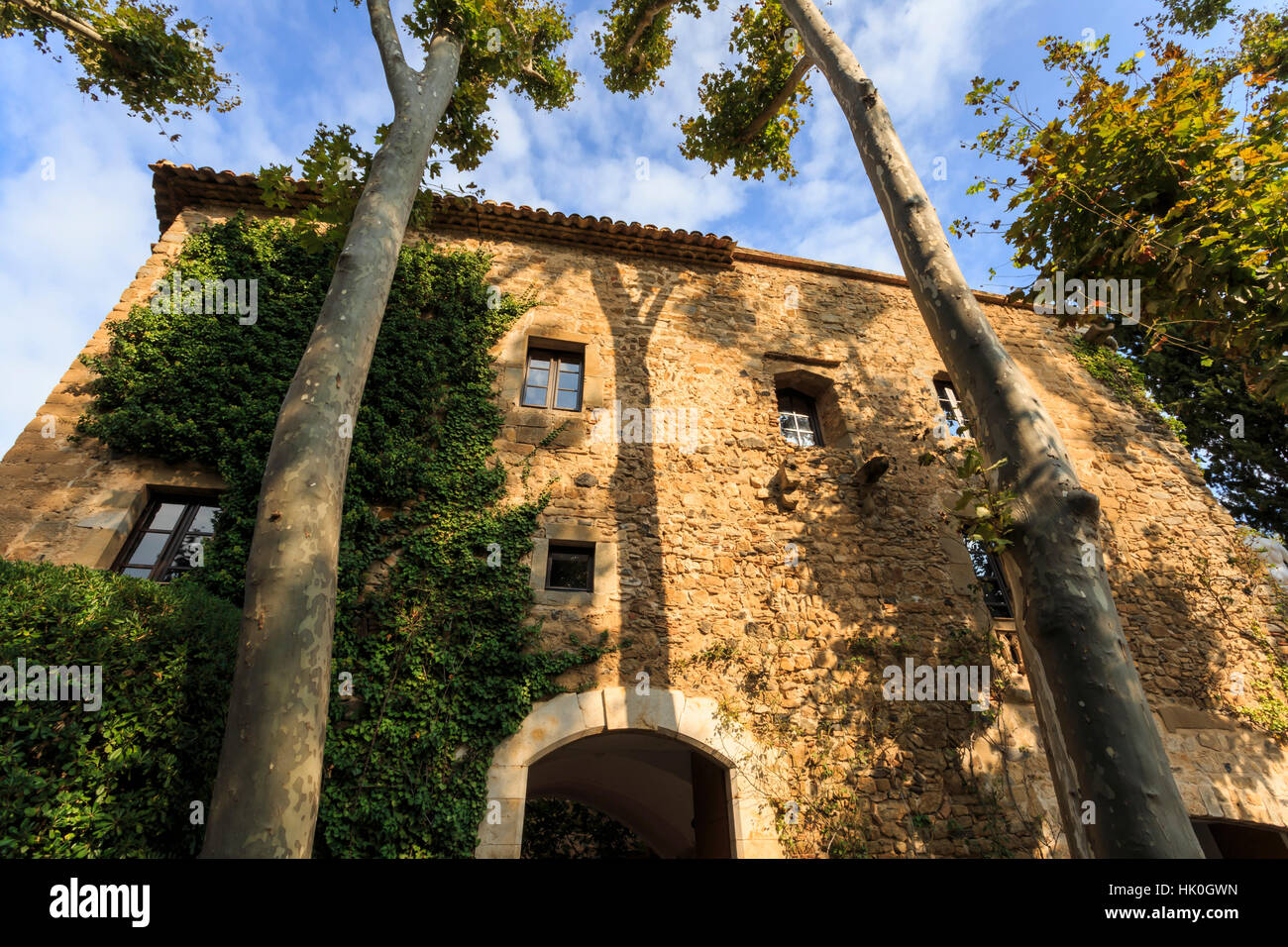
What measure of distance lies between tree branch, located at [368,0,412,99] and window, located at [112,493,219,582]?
4.17m

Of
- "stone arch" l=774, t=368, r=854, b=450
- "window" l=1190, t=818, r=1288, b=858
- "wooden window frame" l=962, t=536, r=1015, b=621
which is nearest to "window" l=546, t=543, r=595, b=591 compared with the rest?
"stone arch" l=774, t=368, r=854, b=450

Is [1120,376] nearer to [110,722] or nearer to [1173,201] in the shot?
[1173,201]

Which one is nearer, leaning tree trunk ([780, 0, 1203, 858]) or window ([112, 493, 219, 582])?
leaning tree trunk ([780, 0, 1203, 858])

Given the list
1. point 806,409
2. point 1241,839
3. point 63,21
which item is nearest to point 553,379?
point 806,409

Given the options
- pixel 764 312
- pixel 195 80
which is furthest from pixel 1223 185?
pixel 195 80

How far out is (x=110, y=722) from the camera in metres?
3.00

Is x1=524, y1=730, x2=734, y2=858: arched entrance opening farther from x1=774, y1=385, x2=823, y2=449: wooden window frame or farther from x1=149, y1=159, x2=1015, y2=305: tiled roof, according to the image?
x1=149, y1=159, x2=1015, y2=305: tiled roof

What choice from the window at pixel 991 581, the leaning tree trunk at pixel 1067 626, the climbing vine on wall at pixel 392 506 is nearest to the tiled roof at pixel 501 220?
the climbing vine on wall at pixel 392 506

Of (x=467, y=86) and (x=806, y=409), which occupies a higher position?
(x=467, y=86)

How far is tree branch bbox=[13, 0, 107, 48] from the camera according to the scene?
601 centimetres

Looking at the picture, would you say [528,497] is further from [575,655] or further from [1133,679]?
[1133,679]

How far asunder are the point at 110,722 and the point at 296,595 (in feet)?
4.81

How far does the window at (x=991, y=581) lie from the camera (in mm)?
6326
